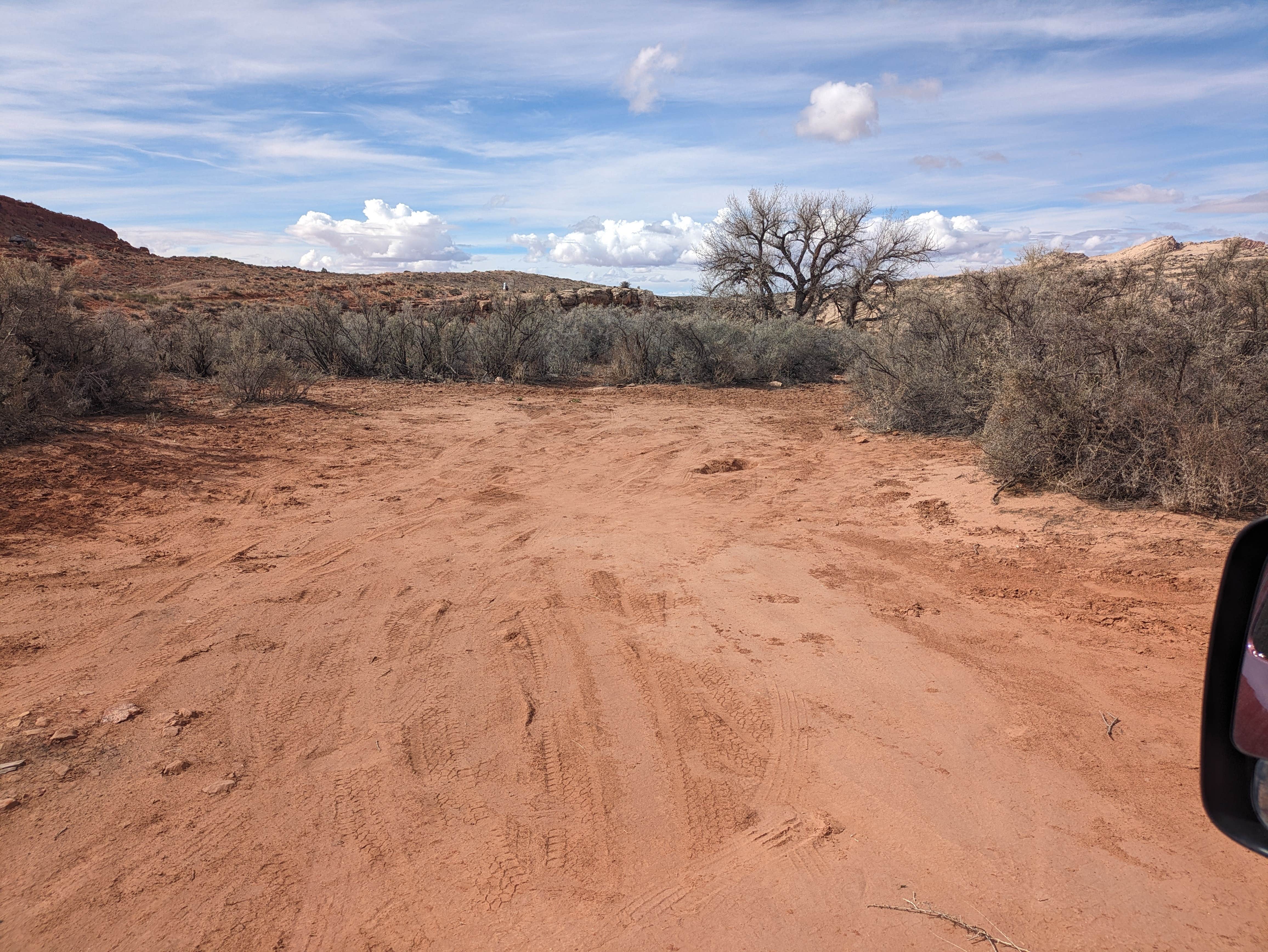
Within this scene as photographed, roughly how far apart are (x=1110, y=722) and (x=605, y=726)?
97.3 inches

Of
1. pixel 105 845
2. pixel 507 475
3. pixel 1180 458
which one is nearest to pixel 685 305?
pixel 507 475

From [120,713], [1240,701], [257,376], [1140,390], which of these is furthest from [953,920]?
[257,376]

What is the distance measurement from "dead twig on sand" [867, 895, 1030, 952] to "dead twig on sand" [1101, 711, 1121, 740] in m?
1.57

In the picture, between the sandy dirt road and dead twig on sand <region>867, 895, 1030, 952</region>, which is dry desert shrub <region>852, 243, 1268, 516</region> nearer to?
the sandy dirt road

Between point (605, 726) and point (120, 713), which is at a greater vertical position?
point (120, 713)

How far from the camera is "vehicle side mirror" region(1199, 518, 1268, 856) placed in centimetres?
129

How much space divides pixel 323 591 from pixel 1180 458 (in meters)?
7.08

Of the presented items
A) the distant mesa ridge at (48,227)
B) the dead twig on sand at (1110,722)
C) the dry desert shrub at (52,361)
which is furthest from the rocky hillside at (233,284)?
the dead twig on sand at (1110,722)

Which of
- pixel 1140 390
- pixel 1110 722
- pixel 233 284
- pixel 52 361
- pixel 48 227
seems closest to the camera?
pixel 1110 722

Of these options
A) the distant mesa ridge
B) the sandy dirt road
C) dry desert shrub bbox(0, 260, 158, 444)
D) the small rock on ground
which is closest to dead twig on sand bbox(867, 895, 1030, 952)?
the sandy dirt road

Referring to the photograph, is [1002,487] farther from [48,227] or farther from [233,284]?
[48,227]

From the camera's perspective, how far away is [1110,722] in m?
3.65

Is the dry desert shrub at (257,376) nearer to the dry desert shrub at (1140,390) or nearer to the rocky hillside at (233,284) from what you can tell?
the rocky hillside at (233,284)

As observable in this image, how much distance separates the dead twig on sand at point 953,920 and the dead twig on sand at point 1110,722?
157 centimetres
